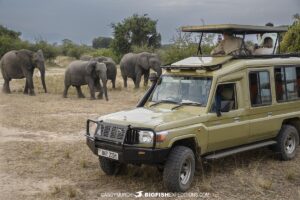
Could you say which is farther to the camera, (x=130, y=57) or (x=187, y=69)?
(x=130, y=57)

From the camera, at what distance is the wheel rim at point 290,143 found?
10.5 m

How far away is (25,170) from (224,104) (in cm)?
371

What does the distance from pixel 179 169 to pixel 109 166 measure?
156 centimetres

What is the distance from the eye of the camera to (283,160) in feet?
34.2

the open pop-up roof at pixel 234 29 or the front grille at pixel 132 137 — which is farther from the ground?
the open pop-up roof at pixel 234 29

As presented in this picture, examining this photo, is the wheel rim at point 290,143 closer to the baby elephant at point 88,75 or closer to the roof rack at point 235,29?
the roof rack at point 235,29

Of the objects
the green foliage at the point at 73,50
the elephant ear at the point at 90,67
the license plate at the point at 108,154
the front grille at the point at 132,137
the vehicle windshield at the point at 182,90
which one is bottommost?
the license plate at the point at 108,154

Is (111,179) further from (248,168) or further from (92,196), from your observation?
(248,168)

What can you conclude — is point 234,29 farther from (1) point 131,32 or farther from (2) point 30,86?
(1) point 131,32

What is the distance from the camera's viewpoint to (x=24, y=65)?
76.3 feet

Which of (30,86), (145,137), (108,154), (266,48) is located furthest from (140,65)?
(145,137)

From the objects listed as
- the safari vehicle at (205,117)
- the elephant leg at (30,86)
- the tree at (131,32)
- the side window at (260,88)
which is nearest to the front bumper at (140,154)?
the safari vehicle at (205,117)

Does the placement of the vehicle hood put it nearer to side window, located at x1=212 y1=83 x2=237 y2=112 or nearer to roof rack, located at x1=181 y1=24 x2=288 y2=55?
side window, located at x1=212 y1=83 x2=237 y2=112

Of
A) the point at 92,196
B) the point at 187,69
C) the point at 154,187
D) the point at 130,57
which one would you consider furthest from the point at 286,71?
the point at 130,57
